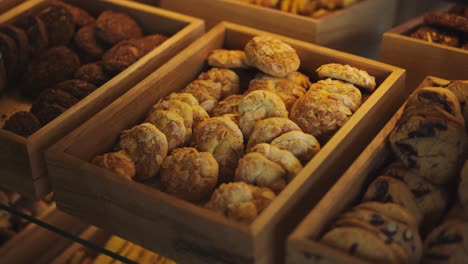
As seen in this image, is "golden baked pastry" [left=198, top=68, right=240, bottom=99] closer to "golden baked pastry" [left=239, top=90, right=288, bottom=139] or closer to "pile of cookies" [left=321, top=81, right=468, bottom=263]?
"golden baked pastry" [left=239, top=90, right=288, bottom=139]

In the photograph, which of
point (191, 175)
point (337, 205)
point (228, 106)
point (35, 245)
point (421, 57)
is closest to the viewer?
point (337, 205)

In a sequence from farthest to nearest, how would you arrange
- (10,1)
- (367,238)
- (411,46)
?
(10,1) → (411,46) → (367,238)

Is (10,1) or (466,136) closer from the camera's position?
(466,136)

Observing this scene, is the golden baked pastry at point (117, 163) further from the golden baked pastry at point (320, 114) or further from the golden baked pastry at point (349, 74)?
the golden baked pastry at point (349, 74)

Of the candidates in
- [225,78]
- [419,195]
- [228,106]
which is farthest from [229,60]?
[419,195]

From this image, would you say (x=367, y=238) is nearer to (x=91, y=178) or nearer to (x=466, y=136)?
(x=466, y=136)

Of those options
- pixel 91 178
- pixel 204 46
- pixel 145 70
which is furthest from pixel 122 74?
pixel 91 178

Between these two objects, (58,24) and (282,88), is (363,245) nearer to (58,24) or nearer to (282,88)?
(282,88)
